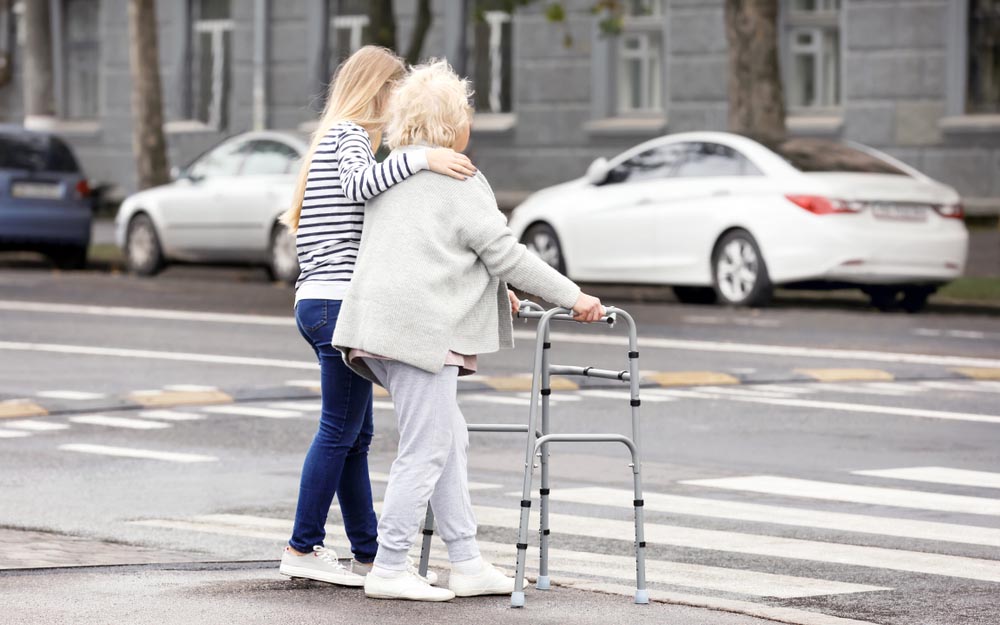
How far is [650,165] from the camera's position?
1986cm

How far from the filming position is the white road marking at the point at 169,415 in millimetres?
11336

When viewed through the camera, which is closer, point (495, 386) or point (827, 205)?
point (495, 386)

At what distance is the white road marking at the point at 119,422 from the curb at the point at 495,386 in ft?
0.93

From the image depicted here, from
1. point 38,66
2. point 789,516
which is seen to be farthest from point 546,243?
point 38,66

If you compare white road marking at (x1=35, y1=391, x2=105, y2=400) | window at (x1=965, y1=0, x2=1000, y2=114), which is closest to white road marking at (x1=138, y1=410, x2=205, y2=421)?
white road marking at (x1=35, y1=391, x2=105, y2=400)

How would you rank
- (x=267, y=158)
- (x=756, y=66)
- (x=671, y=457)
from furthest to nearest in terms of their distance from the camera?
1. (x=267, y=158)
2. (x=756, y=66)
3. (x=671, y=457)

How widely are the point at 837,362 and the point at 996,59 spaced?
1269cm

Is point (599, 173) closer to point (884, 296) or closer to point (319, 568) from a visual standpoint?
point (884, 296)

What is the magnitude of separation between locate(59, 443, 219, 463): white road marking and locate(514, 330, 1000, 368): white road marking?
5.50m

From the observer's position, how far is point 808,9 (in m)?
27.5

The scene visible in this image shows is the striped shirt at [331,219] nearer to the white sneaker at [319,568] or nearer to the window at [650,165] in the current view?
the white sneaker at [319,568]

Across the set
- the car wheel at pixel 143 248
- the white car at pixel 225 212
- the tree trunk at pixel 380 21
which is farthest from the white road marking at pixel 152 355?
the tree trunk at pixel 380 21

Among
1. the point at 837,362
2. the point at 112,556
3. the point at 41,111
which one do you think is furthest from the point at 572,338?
the point at 41,111

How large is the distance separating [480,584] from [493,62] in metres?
24.7
